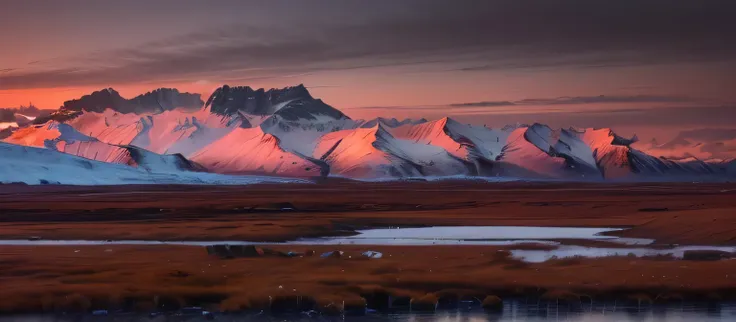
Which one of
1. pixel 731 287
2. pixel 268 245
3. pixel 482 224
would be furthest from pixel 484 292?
pixel 482 224

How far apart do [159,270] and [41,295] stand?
735 cm

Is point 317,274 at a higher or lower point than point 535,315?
higher

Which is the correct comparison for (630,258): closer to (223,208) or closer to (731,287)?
(731,287)

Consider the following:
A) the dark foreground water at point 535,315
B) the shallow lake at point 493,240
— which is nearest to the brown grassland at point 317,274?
the dark foreground water at point 535,315

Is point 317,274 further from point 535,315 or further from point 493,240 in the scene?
point 493,240

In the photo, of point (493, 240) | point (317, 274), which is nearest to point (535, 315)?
point (317, 274)

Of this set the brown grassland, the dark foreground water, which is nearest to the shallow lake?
the brown grassland

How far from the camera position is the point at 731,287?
37406 millimetres

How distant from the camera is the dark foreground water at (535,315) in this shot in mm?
32625

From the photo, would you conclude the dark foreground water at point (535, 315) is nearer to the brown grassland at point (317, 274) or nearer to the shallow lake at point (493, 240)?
the brown grassland at point (317, 274)

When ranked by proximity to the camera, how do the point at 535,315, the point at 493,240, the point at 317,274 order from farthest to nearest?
the point at 493,240
the point at 317,274
the point at 535,315

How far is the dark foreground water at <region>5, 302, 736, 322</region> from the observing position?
3262 cm

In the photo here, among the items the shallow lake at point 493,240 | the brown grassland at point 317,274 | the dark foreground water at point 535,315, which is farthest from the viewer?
the shallow lake at point 493,240

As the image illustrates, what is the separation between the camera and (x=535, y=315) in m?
34.1
